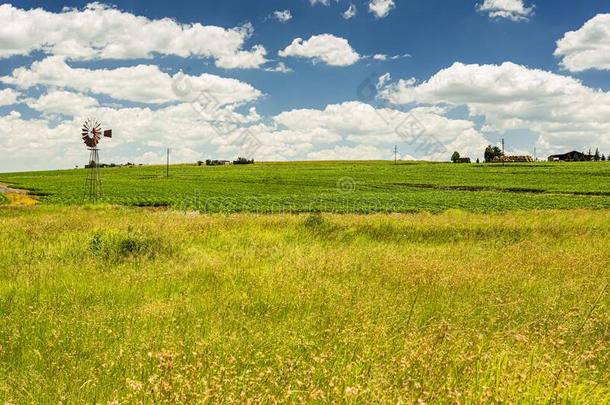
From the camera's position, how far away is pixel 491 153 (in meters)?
166

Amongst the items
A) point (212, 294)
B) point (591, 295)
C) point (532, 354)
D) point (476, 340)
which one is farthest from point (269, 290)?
point (591, 295)

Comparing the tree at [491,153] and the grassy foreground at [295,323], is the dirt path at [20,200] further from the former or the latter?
the tree at [491,153]

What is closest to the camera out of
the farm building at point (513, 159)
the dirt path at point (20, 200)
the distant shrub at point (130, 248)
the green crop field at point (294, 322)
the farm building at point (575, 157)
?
the green crop field at point (294, 322)

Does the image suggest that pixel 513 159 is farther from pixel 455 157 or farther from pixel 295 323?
pixel 295 323

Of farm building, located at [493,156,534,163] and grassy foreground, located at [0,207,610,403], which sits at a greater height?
farm building, located at [493,156,534,163]

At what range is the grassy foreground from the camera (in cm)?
371

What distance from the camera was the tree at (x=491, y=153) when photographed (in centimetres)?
16400

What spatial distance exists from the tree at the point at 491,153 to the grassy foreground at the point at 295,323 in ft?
539

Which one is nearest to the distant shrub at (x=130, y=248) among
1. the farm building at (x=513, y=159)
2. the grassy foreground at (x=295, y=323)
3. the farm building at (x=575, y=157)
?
the grassy foreground at (x=295, y=323)

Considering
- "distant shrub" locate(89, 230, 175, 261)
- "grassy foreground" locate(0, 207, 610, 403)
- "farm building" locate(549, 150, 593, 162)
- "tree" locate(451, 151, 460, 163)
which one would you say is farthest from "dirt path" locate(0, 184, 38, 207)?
"farm building" locate(549, 150, 593, 162)

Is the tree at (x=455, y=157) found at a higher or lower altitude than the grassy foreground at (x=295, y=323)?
higher

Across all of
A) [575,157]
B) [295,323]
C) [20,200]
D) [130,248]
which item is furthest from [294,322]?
[575,157]

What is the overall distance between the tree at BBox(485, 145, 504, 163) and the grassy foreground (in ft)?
539

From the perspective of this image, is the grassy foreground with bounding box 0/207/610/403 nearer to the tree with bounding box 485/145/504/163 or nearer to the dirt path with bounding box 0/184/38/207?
the dirt path with bounding box 0/184/38/207
